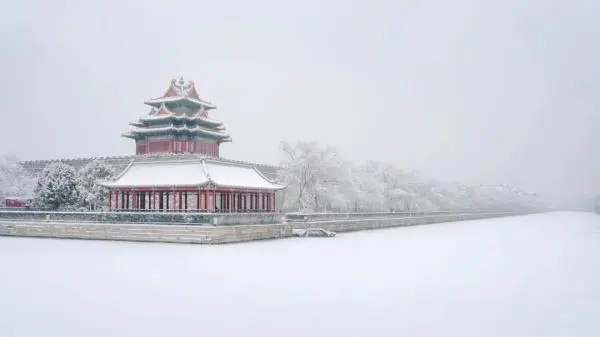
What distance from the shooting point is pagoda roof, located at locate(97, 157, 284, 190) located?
36.6 metres

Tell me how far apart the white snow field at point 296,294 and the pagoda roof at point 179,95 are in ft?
77.5

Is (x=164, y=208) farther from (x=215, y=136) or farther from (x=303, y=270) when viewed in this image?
(x=303, y=270)

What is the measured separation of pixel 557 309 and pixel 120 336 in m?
9.86

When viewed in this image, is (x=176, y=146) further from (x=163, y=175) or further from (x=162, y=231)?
(x=162, y=231)

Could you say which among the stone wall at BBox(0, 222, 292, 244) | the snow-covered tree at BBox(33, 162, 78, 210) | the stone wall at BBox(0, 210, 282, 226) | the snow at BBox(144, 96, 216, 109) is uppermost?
the snow at BBox(144, 96, 216, 109)

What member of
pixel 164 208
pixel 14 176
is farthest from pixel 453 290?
pixel 14 176

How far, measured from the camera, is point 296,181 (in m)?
53.8

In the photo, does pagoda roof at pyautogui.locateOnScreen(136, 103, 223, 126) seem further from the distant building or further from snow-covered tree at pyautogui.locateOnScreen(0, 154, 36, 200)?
snow-covered tree at pyautogui.locateOnScreen(0, 154, 36, 200)

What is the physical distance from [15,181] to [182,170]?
85.3 ft

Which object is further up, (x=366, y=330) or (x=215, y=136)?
(x=215, y=136)

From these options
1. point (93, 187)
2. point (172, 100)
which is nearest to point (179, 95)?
point (172, 100)

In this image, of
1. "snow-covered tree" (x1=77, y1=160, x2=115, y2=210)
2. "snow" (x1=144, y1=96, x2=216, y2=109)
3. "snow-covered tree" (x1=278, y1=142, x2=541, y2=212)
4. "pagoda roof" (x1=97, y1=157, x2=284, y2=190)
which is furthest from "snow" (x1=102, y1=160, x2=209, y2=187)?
"snow-covered tree" (x1=278, y1=142, x2=541, y2=212)

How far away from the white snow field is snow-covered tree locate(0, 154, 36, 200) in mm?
32504

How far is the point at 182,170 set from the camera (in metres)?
38.5
